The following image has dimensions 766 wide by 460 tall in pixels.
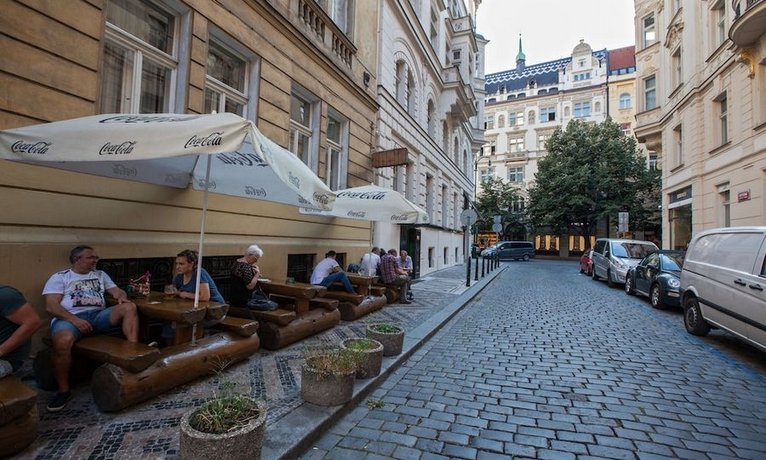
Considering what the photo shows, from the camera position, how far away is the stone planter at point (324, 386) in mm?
3746

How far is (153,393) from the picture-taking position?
143 inches

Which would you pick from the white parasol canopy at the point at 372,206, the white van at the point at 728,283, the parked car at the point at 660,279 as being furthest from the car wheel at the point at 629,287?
the white parasol canopy at the point at 372,206

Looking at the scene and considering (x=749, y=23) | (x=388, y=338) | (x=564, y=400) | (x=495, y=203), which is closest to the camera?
(x=564, y=400)

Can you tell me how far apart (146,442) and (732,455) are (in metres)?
4.57

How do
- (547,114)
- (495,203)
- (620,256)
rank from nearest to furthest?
(620,256) → (495,203) → (547,114)

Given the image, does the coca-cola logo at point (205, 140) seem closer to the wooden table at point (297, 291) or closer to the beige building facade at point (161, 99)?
the beige building facade at point (161, 99)

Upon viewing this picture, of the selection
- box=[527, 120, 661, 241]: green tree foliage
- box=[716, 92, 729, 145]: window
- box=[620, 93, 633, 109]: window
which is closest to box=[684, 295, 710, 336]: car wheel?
box=[716, 92, 729, 145]: window

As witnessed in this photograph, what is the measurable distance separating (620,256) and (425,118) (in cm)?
1000

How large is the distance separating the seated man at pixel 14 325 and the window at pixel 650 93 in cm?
2891

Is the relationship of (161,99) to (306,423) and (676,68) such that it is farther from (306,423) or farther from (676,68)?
(676,68)

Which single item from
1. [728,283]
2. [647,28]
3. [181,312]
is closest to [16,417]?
[181,312]

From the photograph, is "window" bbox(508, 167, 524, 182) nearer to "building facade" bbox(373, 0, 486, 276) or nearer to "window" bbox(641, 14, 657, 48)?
"building facade" bbox(373, 0, 486, 276)

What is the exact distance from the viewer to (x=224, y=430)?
259 centimetres

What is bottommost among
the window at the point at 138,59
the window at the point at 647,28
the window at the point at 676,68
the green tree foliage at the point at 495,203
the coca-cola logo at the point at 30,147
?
the coca-cola logo at the point at 30,147
